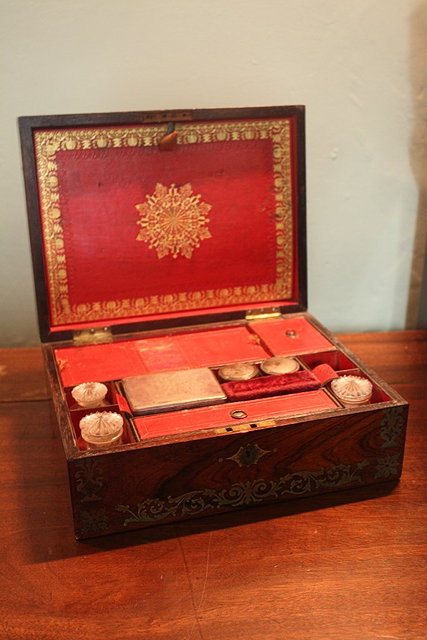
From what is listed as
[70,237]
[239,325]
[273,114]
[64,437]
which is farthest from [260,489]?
[273,114]

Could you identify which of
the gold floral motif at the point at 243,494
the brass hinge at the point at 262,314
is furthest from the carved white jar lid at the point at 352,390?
the brass hinge at the point at 262,314

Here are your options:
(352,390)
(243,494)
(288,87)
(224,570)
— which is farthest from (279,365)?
(288,87)

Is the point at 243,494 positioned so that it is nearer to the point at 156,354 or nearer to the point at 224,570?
the point at 224,570

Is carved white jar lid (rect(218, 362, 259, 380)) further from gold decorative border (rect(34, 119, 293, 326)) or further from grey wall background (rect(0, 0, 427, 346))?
grey wall background (rect(0, 0, 427, 346))

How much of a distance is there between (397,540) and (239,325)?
68 centimetres

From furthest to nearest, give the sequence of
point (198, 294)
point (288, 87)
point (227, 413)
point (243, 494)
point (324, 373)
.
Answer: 1. point (288, 87)
2. point (198, 294)
3. point (324, 373)
4. point (227, 413)
5. point (243, 494)

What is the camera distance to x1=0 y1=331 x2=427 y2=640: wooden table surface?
110cm

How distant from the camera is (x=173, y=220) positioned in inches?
69.1

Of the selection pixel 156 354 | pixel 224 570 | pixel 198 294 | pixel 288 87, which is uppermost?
pixel 288 87

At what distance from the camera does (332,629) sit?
109 centimetres

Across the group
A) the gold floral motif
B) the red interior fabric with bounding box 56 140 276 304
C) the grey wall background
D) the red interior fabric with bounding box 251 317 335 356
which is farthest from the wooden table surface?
the grey wall background

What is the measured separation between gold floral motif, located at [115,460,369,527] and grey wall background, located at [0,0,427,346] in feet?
2.88

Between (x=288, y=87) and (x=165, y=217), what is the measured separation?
0.49 m

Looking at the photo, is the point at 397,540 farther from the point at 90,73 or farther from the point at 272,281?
the point at 90,73
